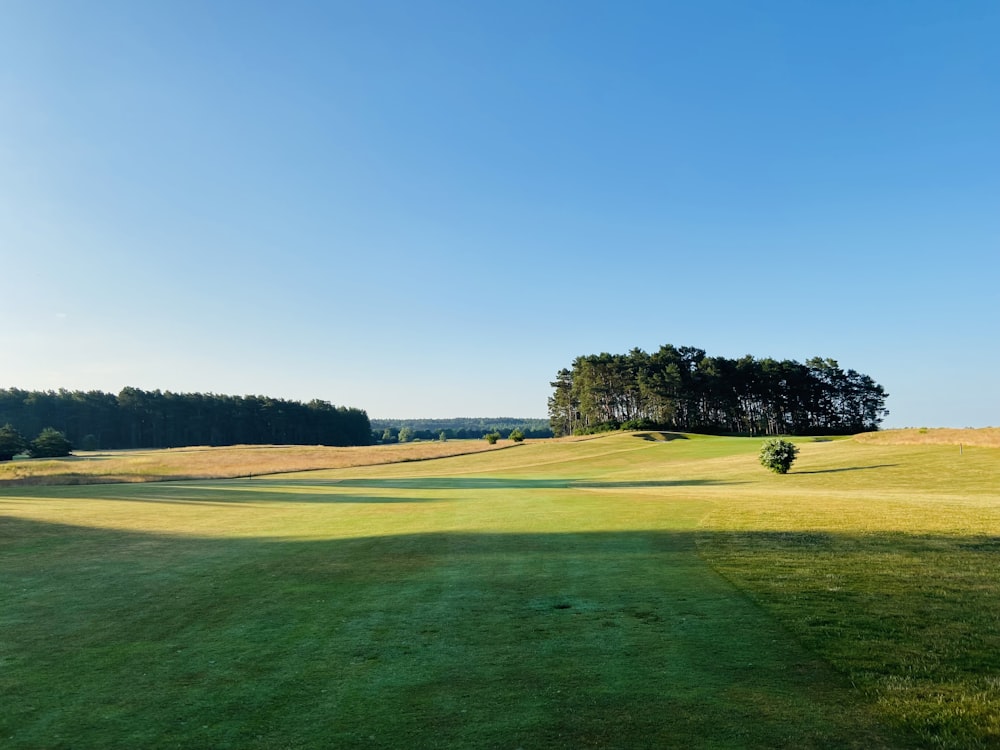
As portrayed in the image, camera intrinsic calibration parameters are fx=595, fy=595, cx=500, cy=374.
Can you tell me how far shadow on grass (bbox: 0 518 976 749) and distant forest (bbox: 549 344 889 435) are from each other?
3817 inches

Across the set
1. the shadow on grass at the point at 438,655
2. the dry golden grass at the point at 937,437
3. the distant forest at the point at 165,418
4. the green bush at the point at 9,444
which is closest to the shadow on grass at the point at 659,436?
the dry golden grass at the point at 937,437

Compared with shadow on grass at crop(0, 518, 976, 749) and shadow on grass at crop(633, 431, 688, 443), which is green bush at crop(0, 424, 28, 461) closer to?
shadow on grass at crop(0, 518, 976, 749)

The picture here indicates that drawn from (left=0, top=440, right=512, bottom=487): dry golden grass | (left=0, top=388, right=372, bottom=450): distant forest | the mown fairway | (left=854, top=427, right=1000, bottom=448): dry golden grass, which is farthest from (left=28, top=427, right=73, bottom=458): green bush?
(left=854, top=427, right=1000, bottom=448): dry golden grass

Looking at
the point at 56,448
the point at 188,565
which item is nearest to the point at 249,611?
the point at 188,565

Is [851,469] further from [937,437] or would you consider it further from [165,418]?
[165,418]

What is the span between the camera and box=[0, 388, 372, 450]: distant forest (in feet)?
377

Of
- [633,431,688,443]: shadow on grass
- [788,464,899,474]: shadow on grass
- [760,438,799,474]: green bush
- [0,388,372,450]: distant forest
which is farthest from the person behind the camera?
[0,388,372,450]: distant forest

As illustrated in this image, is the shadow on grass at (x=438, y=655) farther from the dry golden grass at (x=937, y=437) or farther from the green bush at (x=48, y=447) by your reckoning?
the green bush at (x=48, y=447)

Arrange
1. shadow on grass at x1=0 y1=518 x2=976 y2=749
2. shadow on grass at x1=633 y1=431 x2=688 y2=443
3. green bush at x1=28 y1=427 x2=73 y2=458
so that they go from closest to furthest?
shadow on grass at x1=0 y1=518 x2=976 y2=749, green bush at x1=28 y1=427 x2=73 y2=458, shadow on grass at x1=633 y1=431 x2=688 y2=443

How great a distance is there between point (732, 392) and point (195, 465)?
3610 inches

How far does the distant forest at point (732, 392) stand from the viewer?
109250 mm

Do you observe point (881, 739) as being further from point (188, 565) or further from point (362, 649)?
point (188, 565)

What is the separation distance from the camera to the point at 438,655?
6.56 m

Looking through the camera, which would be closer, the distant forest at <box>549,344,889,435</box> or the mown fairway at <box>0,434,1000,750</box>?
the mown fairway at <box>0,434,1000,750</box>
